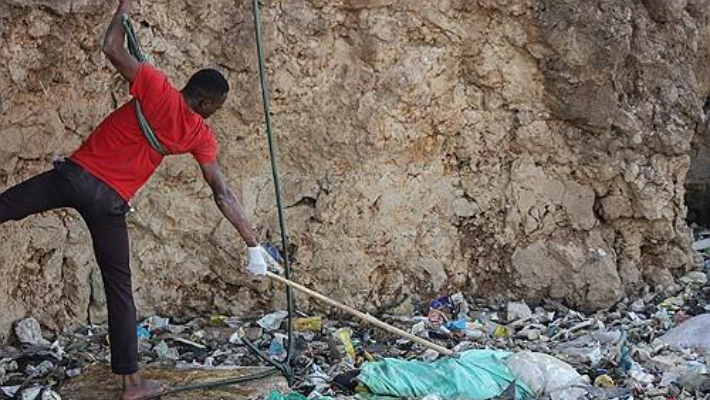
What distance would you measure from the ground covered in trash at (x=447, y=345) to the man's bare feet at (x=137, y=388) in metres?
0.44

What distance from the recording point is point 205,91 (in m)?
5.12

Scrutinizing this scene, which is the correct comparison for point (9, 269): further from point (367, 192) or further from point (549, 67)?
point (549, 67)

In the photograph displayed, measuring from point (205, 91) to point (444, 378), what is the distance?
1.88 meters

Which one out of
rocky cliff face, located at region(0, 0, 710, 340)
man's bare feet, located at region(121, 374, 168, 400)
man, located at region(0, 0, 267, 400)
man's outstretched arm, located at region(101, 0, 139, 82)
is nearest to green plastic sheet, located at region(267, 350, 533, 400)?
Answer: man's bare feet, located at region(121, 374, 168, 400)

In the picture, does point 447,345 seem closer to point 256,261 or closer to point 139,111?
point 256,261

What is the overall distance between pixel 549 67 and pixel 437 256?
1.36 meters

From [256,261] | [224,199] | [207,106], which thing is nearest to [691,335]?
[256,261]

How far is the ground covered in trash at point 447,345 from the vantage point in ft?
18.8

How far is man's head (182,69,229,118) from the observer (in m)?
5.11

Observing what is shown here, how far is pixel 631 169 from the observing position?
7.10m

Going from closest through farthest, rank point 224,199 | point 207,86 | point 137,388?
point 207,86, point 224,199, point 137,388

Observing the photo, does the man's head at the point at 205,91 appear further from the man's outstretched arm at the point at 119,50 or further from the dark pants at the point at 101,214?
the dark pants at the point at 101,214

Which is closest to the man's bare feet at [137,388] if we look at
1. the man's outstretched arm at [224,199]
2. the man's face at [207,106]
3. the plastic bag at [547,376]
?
the man's outstretched arm at [224,199]

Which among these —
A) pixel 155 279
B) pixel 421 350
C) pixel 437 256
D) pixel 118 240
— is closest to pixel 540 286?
pixel 437 256
